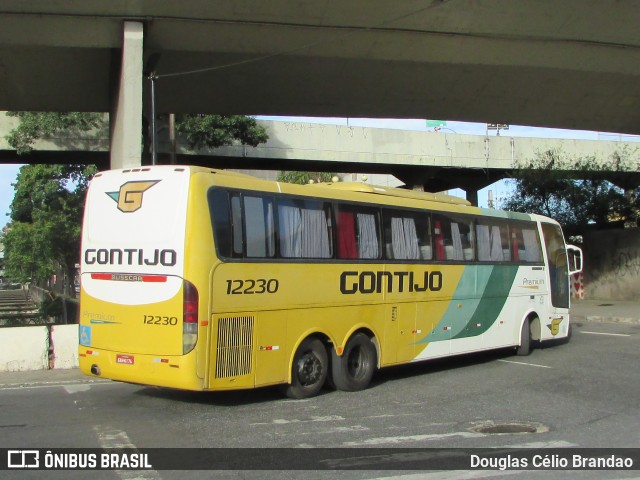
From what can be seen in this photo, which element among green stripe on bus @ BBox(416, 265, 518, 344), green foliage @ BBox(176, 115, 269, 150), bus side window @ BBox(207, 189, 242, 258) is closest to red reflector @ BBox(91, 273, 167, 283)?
bus side window @ BBox(207, 189, 242, 258)

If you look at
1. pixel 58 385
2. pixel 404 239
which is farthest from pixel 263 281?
pixel 58 385

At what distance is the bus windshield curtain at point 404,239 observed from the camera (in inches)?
456

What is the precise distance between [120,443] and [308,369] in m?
3.37

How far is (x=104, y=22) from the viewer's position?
15.5 metres

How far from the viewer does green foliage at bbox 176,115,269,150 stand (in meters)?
26.9

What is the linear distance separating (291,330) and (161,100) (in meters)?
12.7

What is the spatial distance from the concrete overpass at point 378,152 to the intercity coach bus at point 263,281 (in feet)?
55.6

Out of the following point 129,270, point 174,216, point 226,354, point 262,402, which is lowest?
point 262,402

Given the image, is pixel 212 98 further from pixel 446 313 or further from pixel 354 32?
pixel 446 313

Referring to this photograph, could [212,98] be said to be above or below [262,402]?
above

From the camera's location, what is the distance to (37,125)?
2547 centimetres

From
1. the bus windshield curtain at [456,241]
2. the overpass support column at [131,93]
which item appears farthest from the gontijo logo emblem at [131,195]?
the overpass support column at [131,93]

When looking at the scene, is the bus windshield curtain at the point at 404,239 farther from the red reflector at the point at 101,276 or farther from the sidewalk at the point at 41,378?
the sidewalk at the point at 41,378

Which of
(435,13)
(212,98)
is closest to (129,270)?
(435,13)
